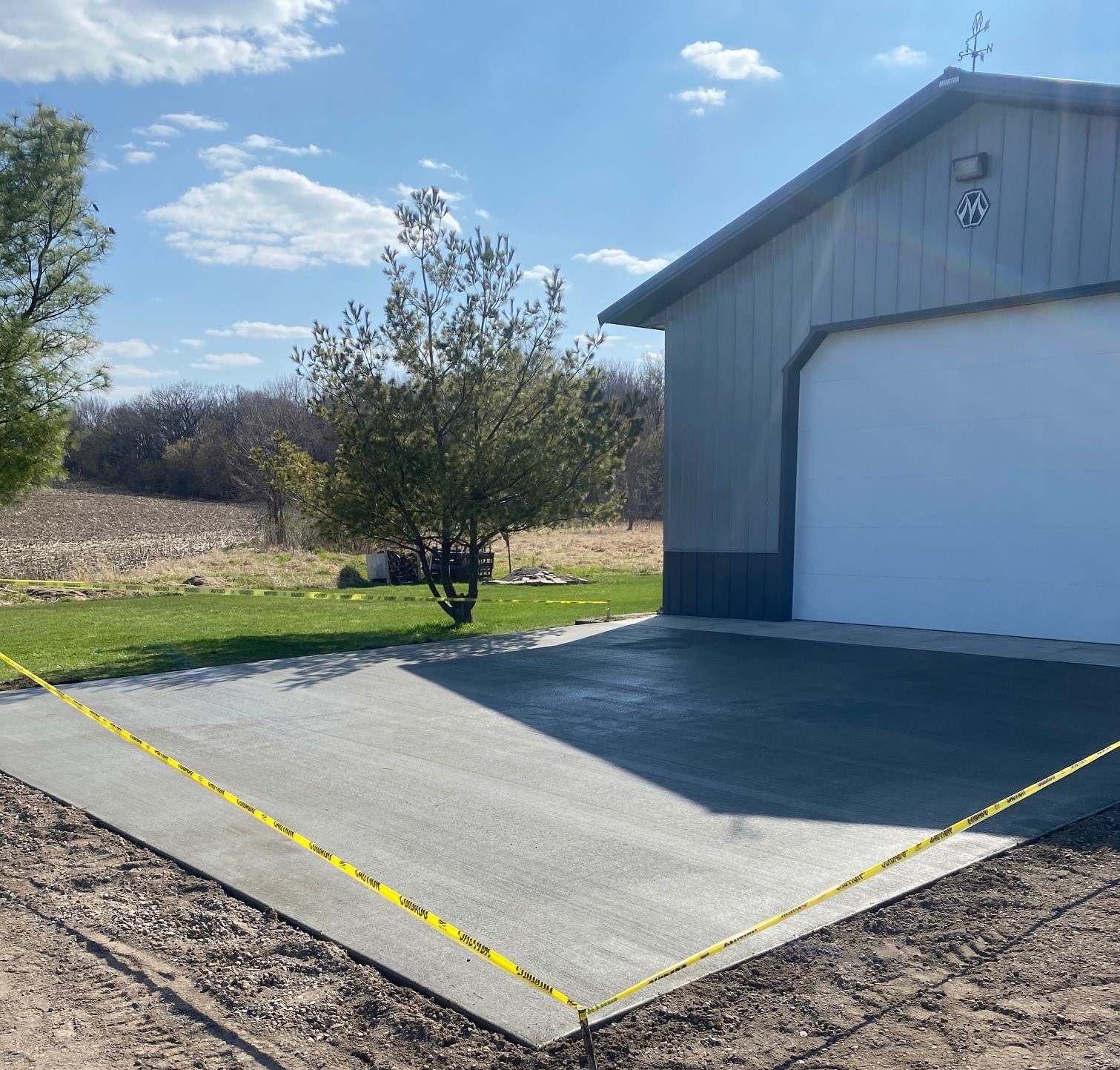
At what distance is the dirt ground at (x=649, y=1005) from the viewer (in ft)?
10.6

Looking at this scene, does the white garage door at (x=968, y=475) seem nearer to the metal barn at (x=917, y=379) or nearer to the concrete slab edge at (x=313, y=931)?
the metal barn at (x=917, y=379)

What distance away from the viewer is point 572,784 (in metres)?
6.35

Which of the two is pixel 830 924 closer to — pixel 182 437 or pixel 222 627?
pixel 222 627

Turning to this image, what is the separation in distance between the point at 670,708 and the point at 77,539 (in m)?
30.0

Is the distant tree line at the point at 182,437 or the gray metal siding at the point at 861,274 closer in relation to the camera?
the gray metal siding at the point at 861,274

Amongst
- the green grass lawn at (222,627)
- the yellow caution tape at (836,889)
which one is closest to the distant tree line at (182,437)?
the green grass lawn at (222,627)

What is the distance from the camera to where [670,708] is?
28.3ft

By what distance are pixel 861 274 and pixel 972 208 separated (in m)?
1.66

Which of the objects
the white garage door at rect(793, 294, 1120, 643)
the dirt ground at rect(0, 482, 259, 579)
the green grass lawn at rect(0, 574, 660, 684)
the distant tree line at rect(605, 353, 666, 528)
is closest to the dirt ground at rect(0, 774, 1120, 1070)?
the green grass lawn at rect(0, 574, 660, 684)

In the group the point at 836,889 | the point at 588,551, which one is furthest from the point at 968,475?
the point at 588,551

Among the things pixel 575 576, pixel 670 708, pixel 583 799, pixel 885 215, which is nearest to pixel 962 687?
pixel 670 708

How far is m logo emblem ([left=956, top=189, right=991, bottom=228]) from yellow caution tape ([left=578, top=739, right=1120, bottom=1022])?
821 centimetres

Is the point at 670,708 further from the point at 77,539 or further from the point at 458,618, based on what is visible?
the point at 77,539

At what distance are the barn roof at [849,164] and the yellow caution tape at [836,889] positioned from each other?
322 inches
